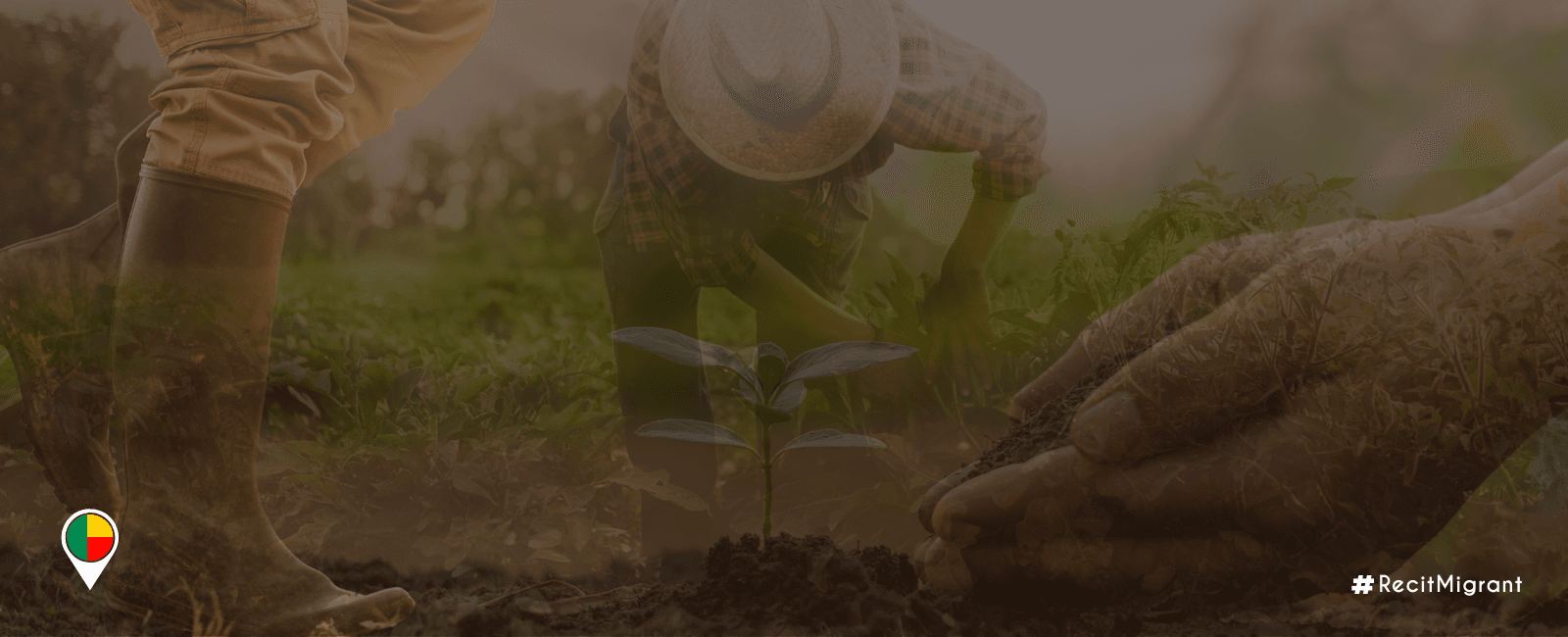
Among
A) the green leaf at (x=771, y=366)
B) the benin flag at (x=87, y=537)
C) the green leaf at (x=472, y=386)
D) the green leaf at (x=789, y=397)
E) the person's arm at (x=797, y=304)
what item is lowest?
the benin flag at (x=87, y=537)

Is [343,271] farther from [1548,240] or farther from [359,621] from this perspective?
[1548,240]

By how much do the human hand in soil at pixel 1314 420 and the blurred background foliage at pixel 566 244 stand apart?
0.16 metres

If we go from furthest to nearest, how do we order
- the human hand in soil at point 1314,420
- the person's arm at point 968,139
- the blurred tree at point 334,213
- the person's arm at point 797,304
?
the blurred tree at point 334,213, the person's arm at point 797,304, the person's arm at point 968,139, the human hand in soil at point 1314,420

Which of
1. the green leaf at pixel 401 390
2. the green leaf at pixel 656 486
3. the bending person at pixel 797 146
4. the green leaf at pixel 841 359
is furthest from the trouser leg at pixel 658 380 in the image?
the green leaf at pixel 841 359

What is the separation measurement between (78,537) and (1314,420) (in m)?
1.32

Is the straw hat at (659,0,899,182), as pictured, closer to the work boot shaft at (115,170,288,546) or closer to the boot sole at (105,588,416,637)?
the work boot shaft at (115,170,288,546)

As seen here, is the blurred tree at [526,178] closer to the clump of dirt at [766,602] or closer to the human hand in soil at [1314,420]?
the clump of dirt at [766,602]

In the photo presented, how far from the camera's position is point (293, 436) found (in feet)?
3.91

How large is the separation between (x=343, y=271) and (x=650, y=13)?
2.45ft

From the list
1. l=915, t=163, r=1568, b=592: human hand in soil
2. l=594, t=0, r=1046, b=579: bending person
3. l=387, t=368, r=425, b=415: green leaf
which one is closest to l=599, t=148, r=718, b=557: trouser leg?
l=594, t=0, r=1046, b=579: bending person

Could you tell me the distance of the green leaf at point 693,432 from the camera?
886mm

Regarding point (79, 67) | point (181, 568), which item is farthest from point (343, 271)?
point (181, 568)

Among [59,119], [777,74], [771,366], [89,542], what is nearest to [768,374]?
[771,366]

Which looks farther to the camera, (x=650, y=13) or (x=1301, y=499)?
(x=650, y=13)
